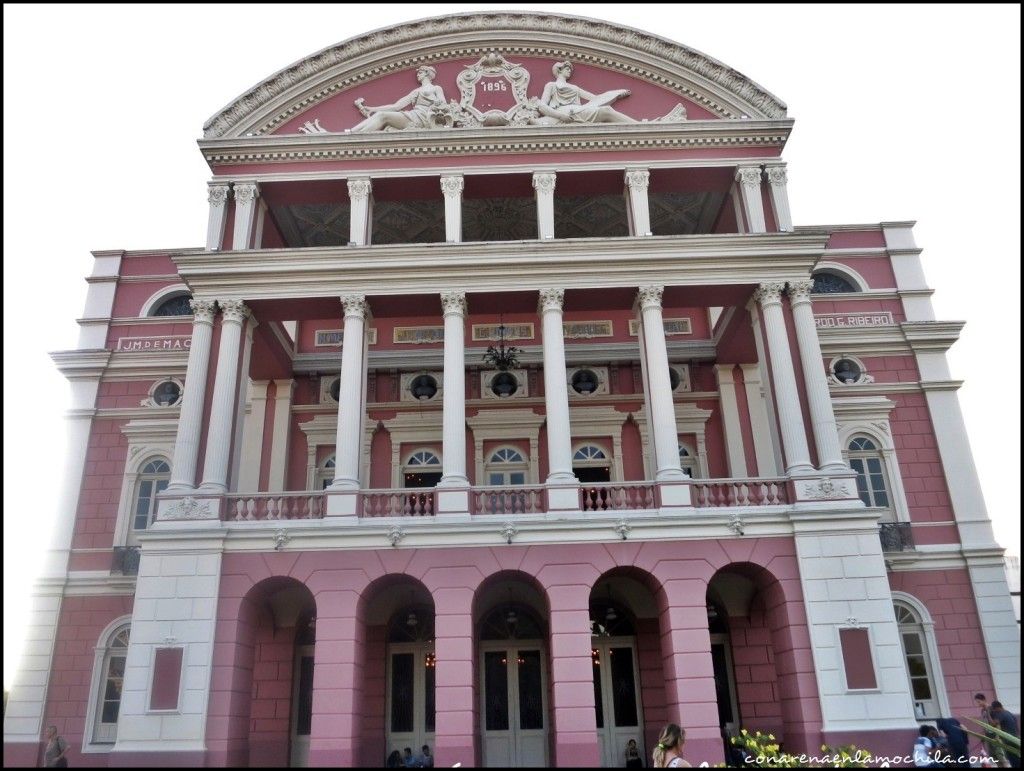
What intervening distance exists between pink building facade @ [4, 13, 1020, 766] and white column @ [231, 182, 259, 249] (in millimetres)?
104

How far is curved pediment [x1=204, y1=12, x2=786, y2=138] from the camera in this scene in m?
21.3

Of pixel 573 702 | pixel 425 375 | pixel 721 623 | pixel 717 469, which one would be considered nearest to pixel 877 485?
pixel 717 469

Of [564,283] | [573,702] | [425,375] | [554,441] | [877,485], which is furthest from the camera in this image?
[425,375]

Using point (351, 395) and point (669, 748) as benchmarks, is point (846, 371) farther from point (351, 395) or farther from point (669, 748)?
point (669, 748)

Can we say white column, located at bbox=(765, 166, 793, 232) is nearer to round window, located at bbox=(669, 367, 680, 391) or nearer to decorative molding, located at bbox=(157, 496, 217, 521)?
round window, located at bbox=(669, 367, 680, 391)

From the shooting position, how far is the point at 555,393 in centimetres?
1853

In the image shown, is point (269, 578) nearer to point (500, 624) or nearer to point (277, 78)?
point (500, 624)

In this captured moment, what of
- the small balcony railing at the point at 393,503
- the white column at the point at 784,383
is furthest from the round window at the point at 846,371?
the small balcony railing at the point at 393,503

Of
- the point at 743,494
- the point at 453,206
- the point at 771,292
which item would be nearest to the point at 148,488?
the point at 453,206

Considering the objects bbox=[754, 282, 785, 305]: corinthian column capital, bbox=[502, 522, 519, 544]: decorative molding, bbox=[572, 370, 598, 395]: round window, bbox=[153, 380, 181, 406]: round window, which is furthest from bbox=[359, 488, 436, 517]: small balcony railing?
bbox=[754, 282, 785, 305]: corinthian column capital

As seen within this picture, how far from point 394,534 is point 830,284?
15.3 meters

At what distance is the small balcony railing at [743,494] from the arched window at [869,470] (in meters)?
4.66

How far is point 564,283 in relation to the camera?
1947 centimetres

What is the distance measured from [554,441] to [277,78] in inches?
491
